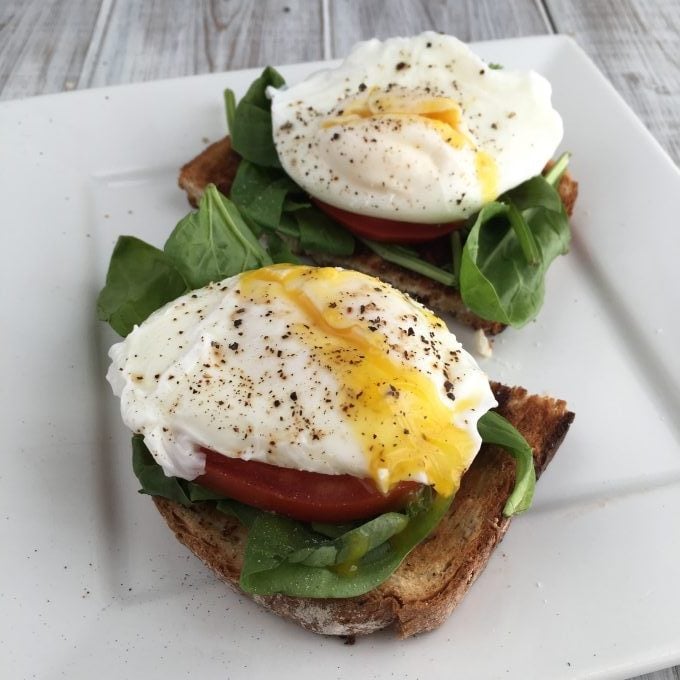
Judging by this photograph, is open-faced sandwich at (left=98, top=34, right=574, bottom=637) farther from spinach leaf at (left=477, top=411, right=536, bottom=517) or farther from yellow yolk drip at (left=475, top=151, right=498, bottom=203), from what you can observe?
yellow yolk drip at (left=475, top=151, right=498, bottom=203)

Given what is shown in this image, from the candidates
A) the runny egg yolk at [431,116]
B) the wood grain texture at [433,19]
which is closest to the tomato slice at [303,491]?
the runny egg yolk at [431,116]

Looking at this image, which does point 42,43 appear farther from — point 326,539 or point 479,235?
point 326,539

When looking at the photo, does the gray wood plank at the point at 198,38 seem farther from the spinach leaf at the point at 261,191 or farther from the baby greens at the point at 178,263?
the baby greens at the point at 178,263

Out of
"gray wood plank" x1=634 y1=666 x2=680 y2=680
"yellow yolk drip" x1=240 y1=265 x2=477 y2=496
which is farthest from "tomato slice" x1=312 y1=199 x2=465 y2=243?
"gray wood plank" x1=634 y1=666 x2=680 y2=680

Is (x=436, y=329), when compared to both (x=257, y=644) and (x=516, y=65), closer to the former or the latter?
(x=257, y=644)

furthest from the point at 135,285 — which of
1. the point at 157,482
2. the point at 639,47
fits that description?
the point at 639,47
